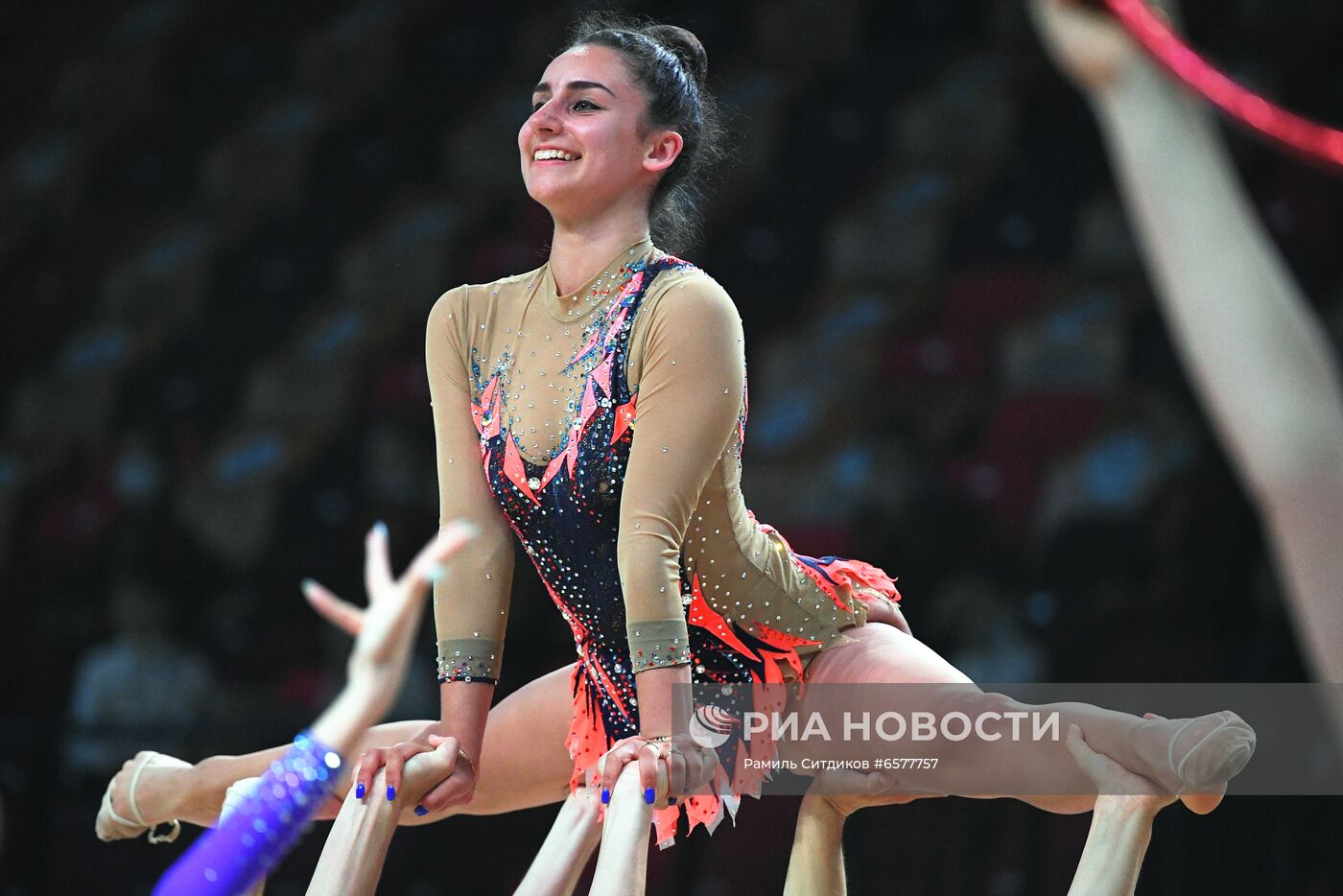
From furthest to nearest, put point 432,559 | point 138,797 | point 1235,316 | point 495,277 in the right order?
point 495,277
point 138,797
point 432,559
point 1235,316

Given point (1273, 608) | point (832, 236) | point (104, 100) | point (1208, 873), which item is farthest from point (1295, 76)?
point (104, 100)

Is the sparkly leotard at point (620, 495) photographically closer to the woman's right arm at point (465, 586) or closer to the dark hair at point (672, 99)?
the woman's right arm at point (465, 586)

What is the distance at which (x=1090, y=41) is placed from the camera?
446 millimetres

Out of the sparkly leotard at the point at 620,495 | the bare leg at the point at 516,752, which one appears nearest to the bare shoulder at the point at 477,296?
the sparkly leotard at the point at 620,495

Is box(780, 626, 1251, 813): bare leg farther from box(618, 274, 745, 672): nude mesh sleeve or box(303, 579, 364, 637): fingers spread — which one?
box(303, 579, 364, 637): fingers spread

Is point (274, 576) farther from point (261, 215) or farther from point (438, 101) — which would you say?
point (438, 101)

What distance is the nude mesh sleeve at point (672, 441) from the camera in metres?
1.31

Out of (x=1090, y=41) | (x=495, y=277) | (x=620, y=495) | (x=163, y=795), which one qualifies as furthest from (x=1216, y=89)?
(x=495, y=277)

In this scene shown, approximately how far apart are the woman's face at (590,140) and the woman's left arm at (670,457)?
0.14m

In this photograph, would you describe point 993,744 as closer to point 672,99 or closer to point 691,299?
point 691,299

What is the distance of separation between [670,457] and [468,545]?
→ 247 mm

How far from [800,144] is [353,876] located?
9.99 feet

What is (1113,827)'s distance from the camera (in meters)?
1.29

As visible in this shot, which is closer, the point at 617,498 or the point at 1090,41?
the point at 1090,41
